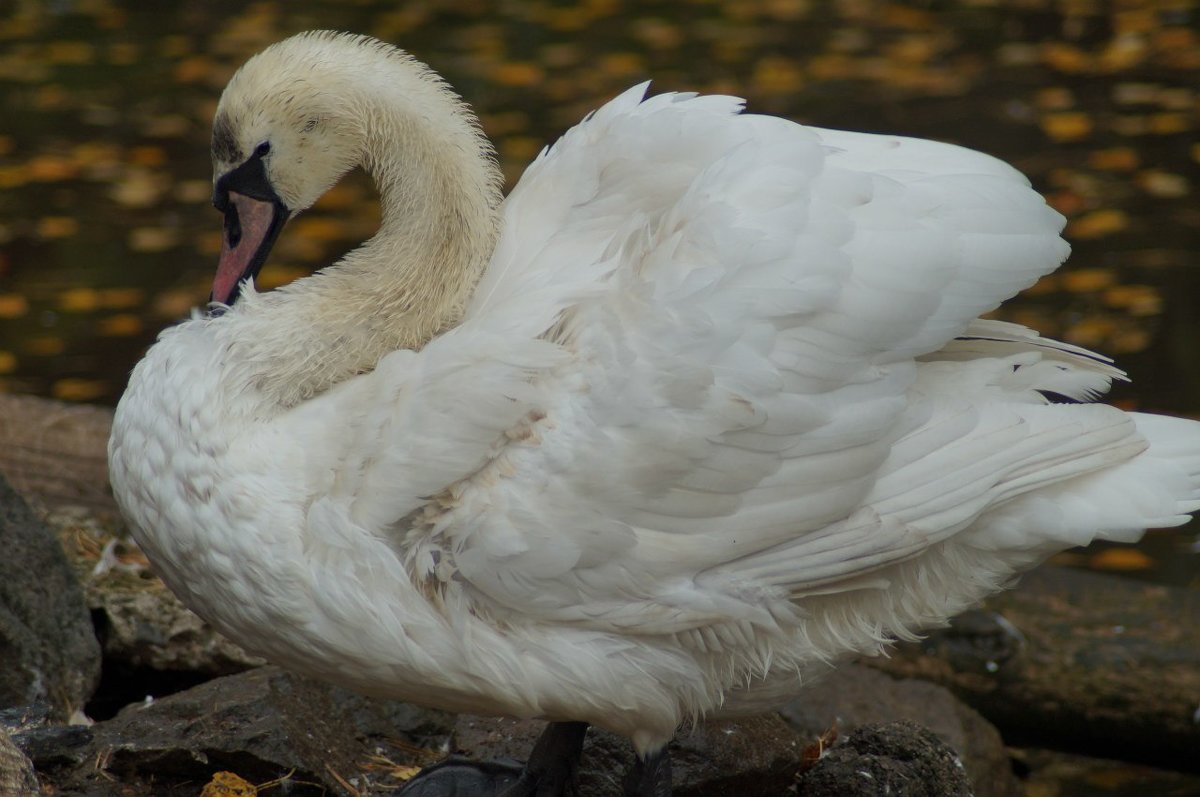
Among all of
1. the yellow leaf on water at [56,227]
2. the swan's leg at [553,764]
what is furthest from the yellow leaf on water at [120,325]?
the swan's leg at [553,764]

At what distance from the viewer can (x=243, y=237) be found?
11.8 feet

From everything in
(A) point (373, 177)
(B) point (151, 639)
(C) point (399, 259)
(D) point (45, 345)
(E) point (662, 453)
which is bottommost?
(D) point (45, 345)

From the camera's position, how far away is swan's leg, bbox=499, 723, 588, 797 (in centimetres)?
371

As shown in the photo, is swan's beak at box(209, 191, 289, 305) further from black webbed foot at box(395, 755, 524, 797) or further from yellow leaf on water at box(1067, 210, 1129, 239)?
yellow leaf on water at box(1067, 210, 1129, 239)

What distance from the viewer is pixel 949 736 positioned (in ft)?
14.1

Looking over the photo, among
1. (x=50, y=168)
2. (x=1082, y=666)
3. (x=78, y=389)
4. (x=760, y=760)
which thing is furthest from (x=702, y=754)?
(x=50, y=168)

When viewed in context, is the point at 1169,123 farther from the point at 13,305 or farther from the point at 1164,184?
the point at 13,305

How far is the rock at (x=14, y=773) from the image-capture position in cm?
288

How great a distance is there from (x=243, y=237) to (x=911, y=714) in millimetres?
2191

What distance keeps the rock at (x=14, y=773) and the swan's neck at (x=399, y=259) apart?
891 millimetres

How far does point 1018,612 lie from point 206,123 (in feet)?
20.8

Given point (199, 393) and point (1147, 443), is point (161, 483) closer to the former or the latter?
point (199, 393)

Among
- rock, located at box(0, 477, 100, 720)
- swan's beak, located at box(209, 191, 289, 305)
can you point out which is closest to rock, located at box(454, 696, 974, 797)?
rock, located at box(0, 477, 100, 720)

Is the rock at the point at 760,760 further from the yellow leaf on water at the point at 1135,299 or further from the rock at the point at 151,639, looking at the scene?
the yellow leaf on water at the point at 1135,299
